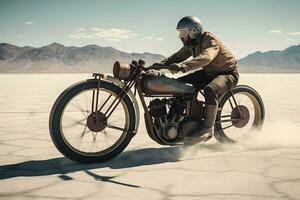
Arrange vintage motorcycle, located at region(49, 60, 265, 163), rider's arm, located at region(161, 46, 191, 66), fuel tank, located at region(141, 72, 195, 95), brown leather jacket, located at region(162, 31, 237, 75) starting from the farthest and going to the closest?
rider's arm, located at region(161, 46, 191, 66)
brown leather jacket, located at region(162, 31, 237, 75)
fuel tank, located at region(141, 72, 195, 95)
vintage motorcycle, located at region(49, 60, 265, 163)

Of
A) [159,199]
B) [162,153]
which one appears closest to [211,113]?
[162,153]

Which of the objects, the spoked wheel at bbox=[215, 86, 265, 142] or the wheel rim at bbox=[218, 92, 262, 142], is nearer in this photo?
the spoked wheel at bbox=[215, 86, 265, 142]

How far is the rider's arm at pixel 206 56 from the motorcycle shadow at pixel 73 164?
3.45 feet

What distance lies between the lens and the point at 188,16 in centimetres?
515

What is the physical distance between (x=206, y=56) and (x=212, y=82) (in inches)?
15.3

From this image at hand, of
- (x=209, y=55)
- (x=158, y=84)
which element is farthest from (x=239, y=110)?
(x=158, y=84)

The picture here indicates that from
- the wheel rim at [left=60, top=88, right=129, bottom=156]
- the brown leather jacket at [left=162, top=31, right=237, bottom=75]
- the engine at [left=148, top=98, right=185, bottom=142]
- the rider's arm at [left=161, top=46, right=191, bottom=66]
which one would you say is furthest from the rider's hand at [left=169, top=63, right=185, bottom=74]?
the rider's arm at [left=161, top=46, right=191, bottom=66]

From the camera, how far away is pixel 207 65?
213 inches

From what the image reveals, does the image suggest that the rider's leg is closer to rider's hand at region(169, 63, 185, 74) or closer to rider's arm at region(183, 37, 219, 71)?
rider's arm at region(183, 37, 219, 71)

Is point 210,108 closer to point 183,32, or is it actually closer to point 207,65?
point 207,65

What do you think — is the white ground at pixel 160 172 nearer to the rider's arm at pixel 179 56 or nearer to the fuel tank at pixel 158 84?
the fuel tank at pixel 158 84

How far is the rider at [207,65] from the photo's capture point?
5.02m

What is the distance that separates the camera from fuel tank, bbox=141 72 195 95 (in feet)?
15.9

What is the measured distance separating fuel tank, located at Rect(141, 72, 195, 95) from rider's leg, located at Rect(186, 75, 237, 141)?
37 cm
